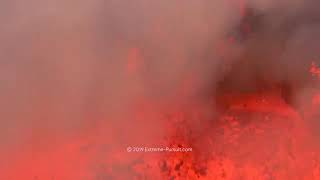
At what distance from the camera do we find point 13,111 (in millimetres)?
2162

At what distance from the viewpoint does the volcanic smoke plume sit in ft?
6.63

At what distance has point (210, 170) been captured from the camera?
1.99m

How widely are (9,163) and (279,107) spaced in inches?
67.8

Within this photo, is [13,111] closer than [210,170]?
No

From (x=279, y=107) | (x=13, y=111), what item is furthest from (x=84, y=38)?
(x=279, y=107)

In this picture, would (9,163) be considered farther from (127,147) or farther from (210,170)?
(210,170)

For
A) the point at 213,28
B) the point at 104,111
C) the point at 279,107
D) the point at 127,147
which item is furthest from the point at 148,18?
the point at 279,107

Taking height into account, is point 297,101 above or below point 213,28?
below

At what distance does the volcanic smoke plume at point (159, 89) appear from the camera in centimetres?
202

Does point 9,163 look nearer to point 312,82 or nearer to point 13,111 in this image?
point 13,111

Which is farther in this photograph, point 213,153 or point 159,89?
point 159,89

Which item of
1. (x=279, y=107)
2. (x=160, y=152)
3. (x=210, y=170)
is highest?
(x=279, y=107)

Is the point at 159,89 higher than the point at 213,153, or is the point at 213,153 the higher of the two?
the point at 159,89

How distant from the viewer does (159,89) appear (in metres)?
2.13
